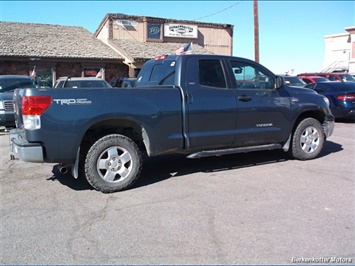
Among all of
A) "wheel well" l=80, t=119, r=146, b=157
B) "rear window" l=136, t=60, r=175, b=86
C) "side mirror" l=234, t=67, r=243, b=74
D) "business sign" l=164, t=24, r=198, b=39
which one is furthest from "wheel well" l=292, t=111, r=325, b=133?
"business sign" l=164, t=24, r=198, b=39

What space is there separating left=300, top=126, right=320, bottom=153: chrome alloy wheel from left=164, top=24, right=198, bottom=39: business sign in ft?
74.5

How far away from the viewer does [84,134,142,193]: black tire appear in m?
4.84

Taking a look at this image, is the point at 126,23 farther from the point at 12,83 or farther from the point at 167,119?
the point at 167,119

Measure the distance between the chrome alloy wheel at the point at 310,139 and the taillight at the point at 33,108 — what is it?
15.0ft

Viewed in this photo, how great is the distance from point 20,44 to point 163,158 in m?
19.2

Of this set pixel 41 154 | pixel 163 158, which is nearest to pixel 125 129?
pixel 41 154

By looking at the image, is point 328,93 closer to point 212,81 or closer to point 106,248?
point 212,81

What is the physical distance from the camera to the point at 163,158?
7141mm

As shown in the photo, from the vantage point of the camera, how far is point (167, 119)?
519 cm

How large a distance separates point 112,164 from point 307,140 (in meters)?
3.80

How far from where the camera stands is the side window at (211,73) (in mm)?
5625

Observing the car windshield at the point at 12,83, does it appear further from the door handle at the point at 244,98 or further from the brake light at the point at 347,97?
the brake light at the point at 347,97

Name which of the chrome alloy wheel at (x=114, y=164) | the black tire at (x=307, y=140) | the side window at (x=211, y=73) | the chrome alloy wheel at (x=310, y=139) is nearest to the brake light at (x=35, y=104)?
the chrome alloy wheel at (x=114, y=164)

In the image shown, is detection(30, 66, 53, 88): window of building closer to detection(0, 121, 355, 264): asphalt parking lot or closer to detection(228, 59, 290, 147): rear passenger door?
detection(0, 121, 355, 264): asphalt parking lot
